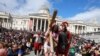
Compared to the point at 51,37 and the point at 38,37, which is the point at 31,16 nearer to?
the point at 38,37

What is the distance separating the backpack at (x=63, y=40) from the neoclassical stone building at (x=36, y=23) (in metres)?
116

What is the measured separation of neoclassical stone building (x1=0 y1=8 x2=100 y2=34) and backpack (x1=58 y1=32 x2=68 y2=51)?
11628 cm

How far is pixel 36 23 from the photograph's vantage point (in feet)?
440

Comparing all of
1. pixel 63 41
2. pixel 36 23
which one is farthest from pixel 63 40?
pixel 36 23

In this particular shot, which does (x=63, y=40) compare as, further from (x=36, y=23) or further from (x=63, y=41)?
(x=36, y=23)

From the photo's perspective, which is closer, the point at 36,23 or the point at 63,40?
the point at 63,40

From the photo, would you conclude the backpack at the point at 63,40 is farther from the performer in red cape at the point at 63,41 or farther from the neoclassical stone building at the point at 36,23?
A: the neoclassical stone building at the point at 36,23

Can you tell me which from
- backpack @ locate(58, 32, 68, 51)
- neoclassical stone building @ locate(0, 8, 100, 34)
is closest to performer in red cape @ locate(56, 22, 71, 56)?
backpack @ locate(58, 32, 68, 51)

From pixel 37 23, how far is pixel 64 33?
12494 centimetres

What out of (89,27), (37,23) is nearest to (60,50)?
(37,23)

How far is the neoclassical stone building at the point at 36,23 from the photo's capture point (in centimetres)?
13300

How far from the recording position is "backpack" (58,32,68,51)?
868 centimetres

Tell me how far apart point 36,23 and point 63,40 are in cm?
12544

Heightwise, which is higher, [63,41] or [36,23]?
[63,41]
